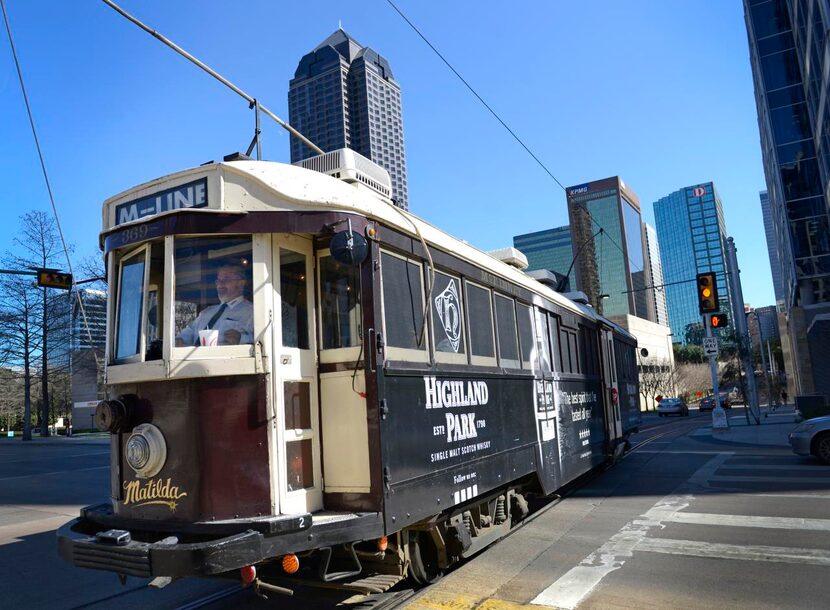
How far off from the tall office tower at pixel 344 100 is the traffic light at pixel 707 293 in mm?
10765

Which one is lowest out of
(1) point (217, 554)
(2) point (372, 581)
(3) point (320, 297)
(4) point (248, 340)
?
(2) point (372, 581)

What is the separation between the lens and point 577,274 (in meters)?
82.8

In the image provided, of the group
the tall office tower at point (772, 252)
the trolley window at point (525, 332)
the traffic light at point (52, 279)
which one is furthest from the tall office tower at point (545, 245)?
the tall office tower at point (772, 252)

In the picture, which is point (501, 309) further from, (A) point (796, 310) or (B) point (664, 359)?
(B) point (664, 359)

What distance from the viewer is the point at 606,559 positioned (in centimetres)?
609

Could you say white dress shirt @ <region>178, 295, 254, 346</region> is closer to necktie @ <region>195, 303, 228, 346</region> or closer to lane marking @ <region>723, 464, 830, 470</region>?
necktie @ <region>195, 303, 228, 346</region>

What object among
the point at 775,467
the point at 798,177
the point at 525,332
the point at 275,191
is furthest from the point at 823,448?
the point at 798,177

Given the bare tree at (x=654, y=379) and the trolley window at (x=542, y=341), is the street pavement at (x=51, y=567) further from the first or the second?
the bare tree at (x=654, y=379)

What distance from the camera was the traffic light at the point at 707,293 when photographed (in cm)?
1800

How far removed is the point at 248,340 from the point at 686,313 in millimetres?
158308

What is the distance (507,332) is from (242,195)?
11.0ft

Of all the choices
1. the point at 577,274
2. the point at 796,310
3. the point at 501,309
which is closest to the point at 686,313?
the point at 577,274

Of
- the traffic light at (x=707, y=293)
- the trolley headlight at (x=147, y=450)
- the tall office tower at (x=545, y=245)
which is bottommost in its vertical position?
the trolley headlight at (x=147, y=450)

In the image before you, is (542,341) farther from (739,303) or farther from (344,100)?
(739,303)
